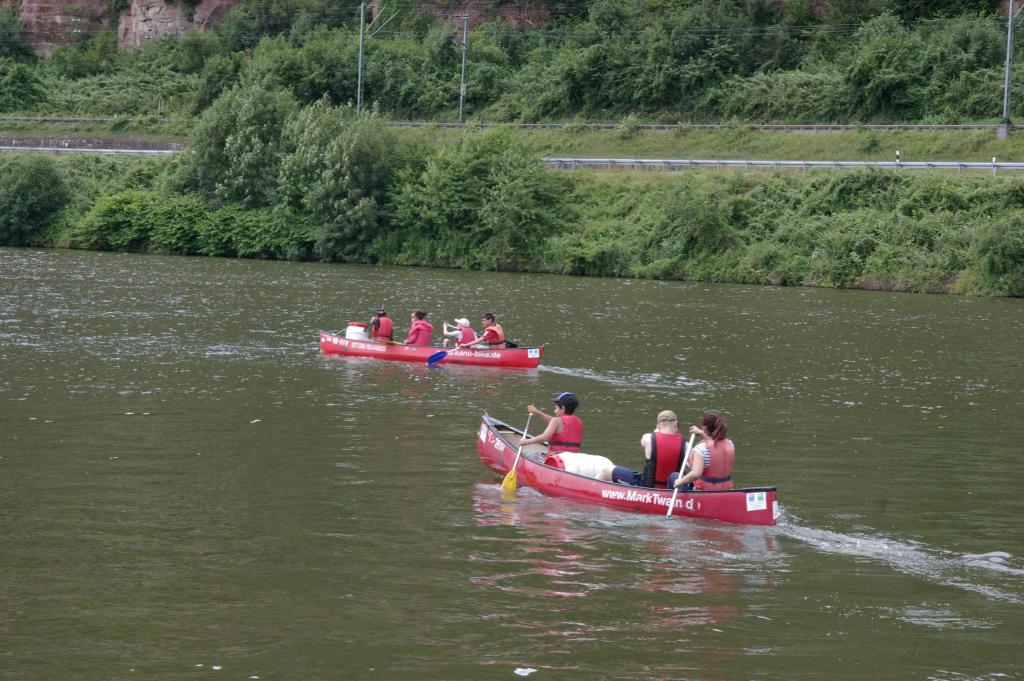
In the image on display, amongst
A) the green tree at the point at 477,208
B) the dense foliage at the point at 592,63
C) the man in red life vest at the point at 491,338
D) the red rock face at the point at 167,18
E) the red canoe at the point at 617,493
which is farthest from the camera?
the red rock face at the point at 167,18

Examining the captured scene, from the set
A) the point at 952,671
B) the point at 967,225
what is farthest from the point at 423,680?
the point at 967,225

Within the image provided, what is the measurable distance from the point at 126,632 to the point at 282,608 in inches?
59.7

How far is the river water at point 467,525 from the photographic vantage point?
1178 cm

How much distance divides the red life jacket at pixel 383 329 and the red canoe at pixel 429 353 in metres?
0.27

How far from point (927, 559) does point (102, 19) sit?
10703 cm

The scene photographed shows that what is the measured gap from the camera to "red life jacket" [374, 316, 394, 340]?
3195cm

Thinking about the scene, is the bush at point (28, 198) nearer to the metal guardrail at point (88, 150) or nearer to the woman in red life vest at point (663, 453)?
the metal guardrail at point (88, 150)

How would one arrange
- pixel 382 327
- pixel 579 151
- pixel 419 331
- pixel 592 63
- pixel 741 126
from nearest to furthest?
pixel 419 331, pixel 382 327, pixel 741 126, pixel 579 151, pixel 592 63

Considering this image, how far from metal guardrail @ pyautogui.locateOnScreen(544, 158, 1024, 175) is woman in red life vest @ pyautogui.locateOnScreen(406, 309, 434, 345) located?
114 ft

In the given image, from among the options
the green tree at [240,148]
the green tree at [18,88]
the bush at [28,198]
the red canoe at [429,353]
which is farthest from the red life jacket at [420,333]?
the green tree at [18,88]

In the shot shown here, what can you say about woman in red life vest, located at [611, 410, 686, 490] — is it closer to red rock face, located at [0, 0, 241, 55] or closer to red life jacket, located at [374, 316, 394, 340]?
red life jacket, located at [374, 316, 394, 340]

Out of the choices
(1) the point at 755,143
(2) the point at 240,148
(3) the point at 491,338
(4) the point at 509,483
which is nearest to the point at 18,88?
(2) the point at 240,148

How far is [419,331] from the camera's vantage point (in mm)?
31609

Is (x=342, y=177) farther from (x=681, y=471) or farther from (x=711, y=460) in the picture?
(x=711, y=460)
